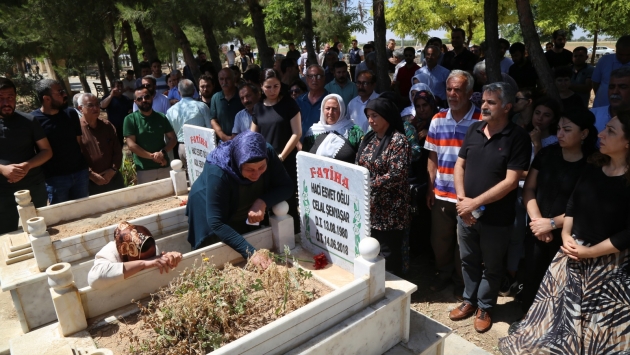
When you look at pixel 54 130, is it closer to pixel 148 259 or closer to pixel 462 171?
pixel 148 259

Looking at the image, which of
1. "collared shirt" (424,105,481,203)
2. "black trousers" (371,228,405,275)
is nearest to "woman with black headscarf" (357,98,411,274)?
"black trousers" (371,228,405,275)

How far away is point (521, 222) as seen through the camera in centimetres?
419

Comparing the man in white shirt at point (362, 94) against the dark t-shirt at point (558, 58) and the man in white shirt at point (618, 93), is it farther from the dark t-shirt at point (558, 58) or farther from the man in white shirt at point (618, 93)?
the dark t-shirt at point (558, 58)

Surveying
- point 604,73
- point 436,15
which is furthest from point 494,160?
point 436,15

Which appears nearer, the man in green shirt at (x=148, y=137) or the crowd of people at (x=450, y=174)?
the crowd of people at (x=450, y=174)

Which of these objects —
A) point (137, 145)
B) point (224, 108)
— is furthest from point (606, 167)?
point (137, 145)

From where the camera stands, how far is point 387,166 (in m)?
3.75

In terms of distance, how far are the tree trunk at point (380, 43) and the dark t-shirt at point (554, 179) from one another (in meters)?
4.99

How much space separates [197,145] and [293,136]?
103cm

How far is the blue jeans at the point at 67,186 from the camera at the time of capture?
501cm

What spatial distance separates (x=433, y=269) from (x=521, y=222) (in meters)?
1.13

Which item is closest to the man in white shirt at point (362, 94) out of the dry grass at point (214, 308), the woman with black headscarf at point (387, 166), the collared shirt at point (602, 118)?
the woman with black headscarf at point (387, 166)

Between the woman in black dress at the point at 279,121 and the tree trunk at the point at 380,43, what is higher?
the tree trunk at the point at 380,43

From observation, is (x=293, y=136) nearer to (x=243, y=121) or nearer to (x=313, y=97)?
(x=243, y=121)
